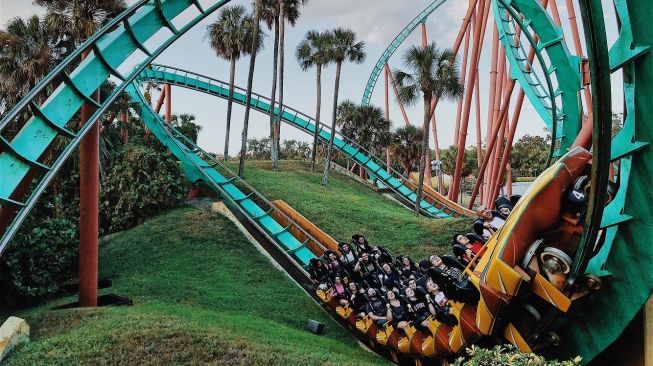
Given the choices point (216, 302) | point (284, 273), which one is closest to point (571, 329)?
point (216, 302)

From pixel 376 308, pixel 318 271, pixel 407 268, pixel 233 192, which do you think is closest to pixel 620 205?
pixel 407 268

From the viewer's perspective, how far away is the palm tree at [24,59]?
491 inches

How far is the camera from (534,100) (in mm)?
10320

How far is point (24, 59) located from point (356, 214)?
32.1 feet

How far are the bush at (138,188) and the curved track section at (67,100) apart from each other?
10194 millimetres

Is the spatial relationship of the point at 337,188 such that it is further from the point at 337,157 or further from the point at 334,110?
the point at 337,157

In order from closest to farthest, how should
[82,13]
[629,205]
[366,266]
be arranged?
[629,205], [366,266], [82,13]

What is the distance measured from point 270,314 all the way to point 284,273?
9.20 feet

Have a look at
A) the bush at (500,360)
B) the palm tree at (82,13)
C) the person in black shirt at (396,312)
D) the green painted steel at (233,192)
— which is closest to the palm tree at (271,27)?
the green painted steel at (233,192)

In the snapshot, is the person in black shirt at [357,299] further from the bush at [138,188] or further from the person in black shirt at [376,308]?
the bush at [138,188]

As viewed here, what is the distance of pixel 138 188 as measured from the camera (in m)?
15.3

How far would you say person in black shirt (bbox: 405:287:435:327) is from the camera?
19.4 ft

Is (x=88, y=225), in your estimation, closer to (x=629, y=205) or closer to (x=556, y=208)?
(x=556, y=208)

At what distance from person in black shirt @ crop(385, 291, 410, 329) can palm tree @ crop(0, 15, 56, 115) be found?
10.0 metres
